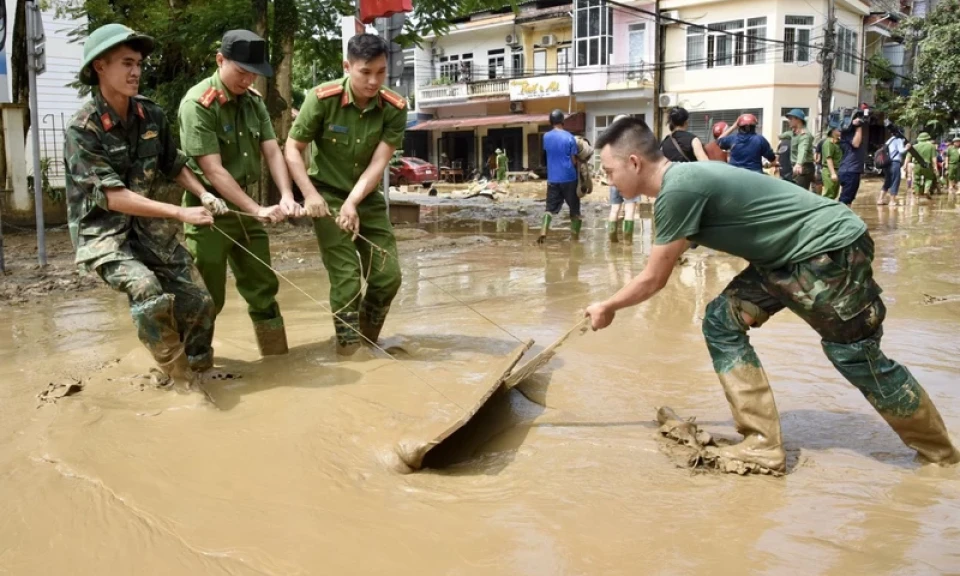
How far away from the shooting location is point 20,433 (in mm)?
3467

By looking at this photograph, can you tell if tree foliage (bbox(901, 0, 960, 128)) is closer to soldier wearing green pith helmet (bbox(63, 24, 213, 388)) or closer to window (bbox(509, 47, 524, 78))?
window (bbox(509, 47, 524, 78))

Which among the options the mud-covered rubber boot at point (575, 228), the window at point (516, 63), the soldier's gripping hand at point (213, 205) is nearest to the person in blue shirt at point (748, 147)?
the mud-covered rubber boot at point (575, 228)

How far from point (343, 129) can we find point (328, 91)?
23cm

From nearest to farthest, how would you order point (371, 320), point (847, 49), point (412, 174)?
point (371, 320)
point (412, 174)
point (847, 49)

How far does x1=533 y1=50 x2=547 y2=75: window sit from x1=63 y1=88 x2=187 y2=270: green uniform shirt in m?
32.1

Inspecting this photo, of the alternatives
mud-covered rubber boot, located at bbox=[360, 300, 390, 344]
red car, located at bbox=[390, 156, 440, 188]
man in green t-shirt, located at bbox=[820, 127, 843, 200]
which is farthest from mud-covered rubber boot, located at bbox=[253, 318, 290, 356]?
red car, located at bbox=[390, 156, 440, 188]

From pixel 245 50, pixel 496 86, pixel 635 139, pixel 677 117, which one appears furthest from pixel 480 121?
pixel 635 139

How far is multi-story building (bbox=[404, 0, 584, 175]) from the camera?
34000 mm

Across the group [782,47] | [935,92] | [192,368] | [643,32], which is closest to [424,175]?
[643,32]

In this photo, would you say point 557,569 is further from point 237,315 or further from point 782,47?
point 782,47

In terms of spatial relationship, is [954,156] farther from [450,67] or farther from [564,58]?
[450,67]

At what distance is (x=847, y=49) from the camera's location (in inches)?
1227

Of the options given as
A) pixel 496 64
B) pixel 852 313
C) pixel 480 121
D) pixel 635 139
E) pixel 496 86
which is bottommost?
pixel 852 313

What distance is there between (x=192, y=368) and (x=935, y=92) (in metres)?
28.4
